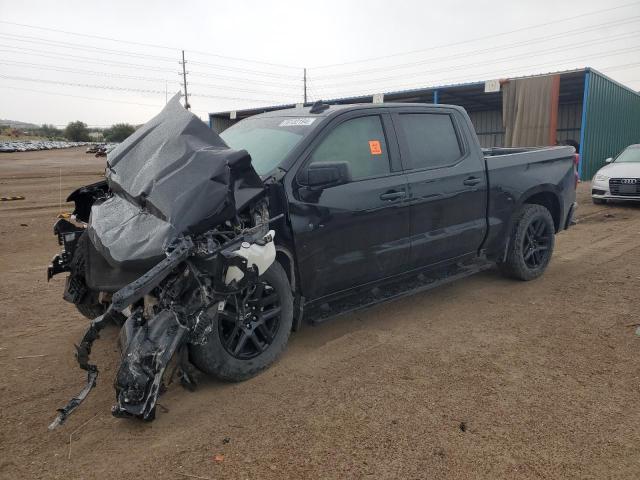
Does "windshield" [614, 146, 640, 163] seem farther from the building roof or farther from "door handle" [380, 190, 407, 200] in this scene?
"door handle" [380, 190, 407, 200]

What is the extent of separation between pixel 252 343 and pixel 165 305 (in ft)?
2.53

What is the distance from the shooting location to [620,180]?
37.8ft

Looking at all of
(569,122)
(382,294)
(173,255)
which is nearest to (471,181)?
(382,294)

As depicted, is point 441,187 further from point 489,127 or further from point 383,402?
point 489,127

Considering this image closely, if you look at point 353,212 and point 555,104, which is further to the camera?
point 555,104

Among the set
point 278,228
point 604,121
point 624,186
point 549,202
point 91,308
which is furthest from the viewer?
point 604,121

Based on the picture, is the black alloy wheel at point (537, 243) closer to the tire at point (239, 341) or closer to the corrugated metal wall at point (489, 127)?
the tire at point (239, 341)

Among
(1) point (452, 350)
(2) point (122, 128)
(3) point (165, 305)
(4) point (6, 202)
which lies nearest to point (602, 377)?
(1) point (452, 350)

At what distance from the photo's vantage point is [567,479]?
7.88 ft

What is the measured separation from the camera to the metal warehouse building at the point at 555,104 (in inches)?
711

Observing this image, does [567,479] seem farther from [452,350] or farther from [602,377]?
[452,350]

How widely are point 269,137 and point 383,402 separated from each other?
2271mm

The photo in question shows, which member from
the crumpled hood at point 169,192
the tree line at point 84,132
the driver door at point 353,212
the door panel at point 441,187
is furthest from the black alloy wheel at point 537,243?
the tree line at point 84,132

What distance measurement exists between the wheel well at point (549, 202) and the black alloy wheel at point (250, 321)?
11.6ft
